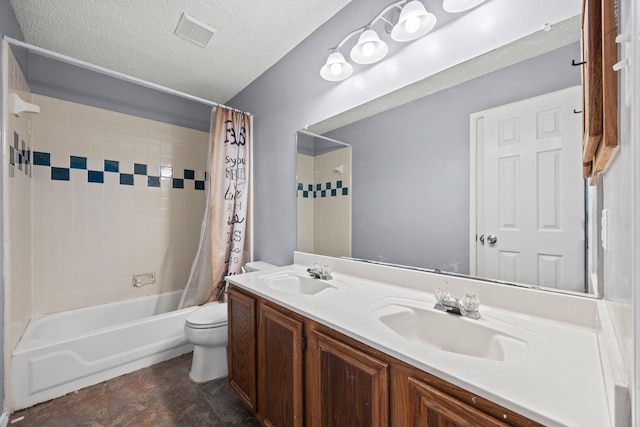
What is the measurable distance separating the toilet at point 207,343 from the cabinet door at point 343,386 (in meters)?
1.01

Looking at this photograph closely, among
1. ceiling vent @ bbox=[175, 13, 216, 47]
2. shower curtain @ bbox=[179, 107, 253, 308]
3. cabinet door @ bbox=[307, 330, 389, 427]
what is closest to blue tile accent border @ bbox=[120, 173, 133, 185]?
shower curtain @ bbox=[179, 107, 253, 308]

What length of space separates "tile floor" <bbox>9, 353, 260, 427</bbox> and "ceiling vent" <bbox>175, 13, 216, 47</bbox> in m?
2.42

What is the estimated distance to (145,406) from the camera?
1.57 meters

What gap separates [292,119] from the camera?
2.10 meters

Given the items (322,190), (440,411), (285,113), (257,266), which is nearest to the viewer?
(440,411)

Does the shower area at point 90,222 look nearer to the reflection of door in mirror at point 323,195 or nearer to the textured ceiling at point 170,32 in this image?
the textured ceiling at point 170,32

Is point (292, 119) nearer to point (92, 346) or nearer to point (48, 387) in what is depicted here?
point (92, 346)

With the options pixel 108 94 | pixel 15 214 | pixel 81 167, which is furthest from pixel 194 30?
pixel 15 214

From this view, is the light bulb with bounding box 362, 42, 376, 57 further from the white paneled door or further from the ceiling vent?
the ceiling vent

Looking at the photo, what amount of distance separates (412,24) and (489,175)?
2.49 ft

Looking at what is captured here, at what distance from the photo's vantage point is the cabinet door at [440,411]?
22.4 inches

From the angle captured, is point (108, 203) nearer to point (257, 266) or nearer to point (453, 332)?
point (257, 266)

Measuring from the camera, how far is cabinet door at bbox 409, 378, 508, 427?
568 millimetres

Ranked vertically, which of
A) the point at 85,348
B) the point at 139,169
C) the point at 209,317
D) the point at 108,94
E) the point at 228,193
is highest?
the point at 108,94
